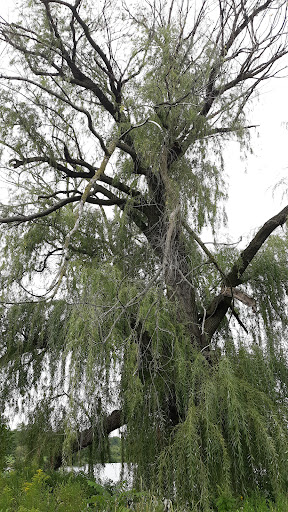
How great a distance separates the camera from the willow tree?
3619 mm

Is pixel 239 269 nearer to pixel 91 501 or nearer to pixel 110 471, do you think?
pixel 110 471

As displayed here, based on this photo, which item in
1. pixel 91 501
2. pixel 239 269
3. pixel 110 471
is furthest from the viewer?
pixel 239 269

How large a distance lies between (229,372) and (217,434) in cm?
48

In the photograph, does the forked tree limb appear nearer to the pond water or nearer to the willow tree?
the willow tree

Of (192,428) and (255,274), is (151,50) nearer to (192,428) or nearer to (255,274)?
(255,274)

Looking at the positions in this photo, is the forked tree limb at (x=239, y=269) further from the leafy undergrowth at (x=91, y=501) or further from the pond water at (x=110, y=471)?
the leafy undergrowth at (x=91, y=501)

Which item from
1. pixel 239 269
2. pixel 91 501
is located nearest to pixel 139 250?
pixel 239 269

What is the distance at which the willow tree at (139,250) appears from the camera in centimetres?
362

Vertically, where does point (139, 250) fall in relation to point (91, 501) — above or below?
above

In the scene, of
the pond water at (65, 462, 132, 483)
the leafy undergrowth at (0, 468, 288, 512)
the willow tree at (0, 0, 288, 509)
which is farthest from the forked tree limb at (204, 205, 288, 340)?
the leafy undergrowth at (0, 468, 288, 512)

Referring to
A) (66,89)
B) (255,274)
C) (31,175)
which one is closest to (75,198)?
Answer: (31,175)

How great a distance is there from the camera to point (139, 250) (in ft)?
16.7

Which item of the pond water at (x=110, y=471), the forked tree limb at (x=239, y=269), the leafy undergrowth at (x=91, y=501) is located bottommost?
the leafy undergrowth at (x=91, y=501)

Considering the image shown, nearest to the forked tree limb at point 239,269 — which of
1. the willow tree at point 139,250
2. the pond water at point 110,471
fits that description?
the willow tree at point 139,250
